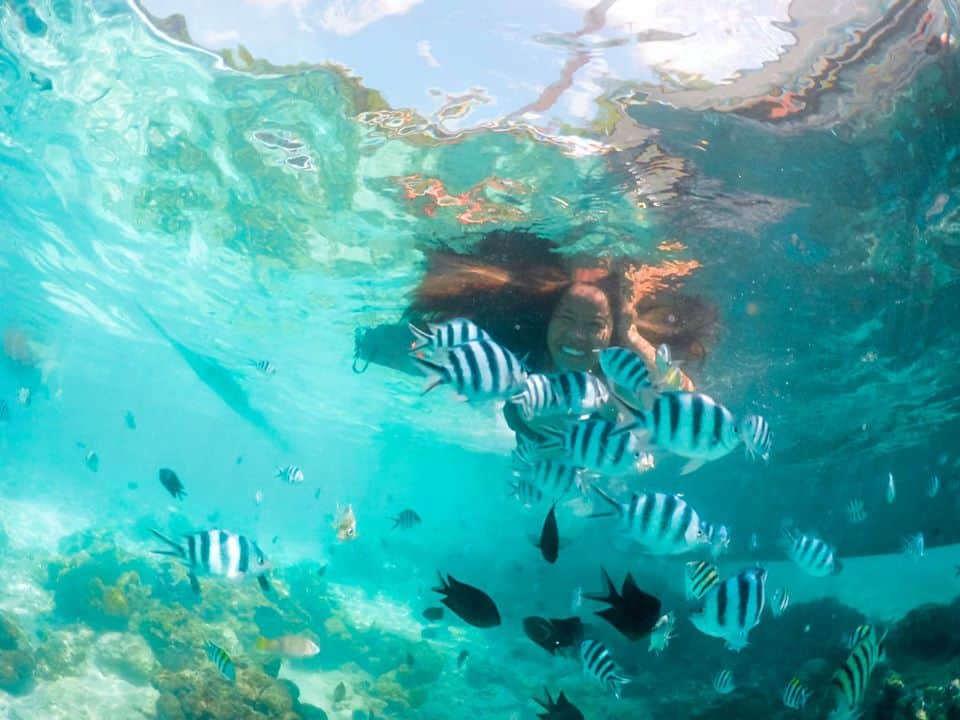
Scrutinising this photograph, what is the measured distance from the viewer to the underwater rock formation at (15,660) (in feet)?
37.8

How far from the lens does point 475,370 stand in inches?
166

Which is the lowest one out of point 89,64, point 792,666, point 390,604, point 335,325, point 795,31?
point 390,604

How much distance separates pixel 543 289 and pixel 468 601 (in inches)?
392

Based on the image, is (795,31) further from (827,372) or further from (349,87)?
(827,372)

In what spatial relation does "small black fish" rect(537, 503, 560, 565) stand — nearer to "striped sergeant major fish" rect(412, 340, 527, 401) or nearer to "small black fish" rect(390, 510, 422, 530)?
"striped sergeant major fish" rect(412, 340, 527, 401)

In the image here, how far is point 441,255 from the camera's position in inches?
567

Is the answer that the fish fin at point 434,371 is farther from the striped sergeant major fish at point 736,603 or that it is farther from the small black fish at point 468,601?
the striped sergeant major fish at point 736,603

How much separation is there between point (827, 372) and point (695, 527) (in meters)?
16.7

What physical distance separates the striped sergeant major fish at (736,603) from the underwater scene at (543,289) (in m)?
0.03

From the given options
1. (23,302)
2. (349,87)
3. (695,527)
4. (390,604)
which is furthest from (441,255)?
(23,302)

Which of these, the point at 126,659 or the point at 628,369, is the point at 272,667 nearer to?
the point at 126,659

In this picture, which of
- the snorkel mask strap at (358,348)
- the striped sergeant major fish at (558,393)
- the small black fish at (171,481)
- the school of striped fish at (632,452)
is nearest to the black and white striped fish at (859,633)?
the school of striped fish at (632,452)

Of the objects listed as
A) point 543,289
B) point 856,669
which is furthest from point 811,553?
point 543,289

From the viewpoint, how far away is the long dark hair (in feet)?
41.8
